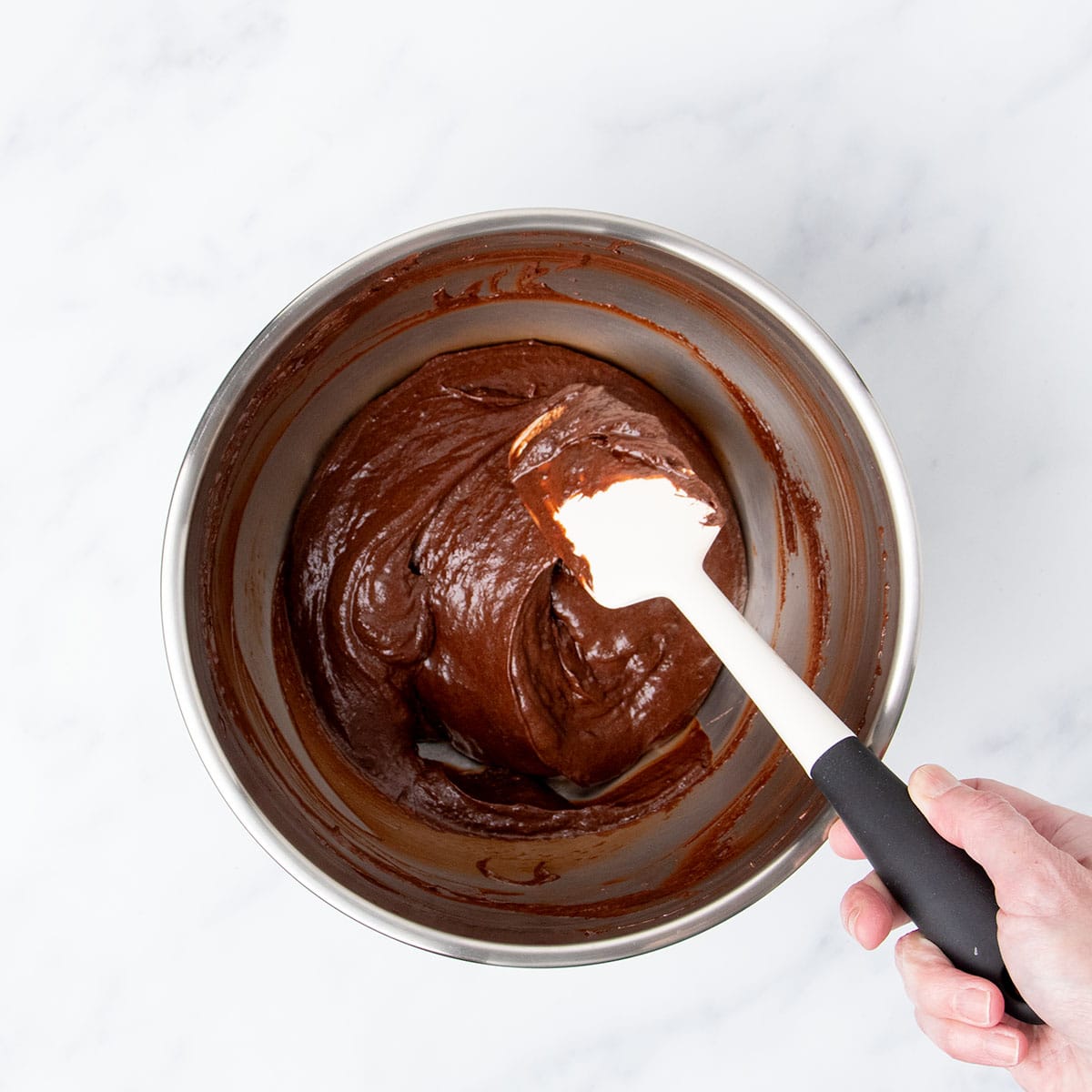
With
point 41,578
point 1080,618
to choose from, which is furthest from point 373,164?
point 1080,618

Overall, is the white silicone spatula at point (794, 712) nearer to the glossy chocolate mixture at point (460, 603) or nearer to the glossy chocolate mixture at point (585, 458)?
the glossy chocolate mixture at point (585, 458)

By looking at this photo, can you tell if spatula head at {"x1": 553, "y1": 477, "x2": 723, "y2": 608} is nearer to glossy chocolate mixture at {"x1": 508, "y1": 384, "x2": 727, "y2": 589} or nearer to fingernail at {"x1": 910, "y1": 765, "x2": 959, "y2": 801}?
glossy chocolate mixture at {"x1": 508, "y1": 384, "x2": 727, "y2": 589}

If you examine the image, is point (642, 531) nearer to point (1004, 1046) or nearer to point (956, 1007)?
point (956, 1007)

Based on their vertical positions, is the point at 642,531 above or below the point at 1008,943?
above

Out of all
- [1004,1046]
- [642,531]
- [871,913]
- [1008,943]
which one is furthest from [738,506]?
[1004,1046]

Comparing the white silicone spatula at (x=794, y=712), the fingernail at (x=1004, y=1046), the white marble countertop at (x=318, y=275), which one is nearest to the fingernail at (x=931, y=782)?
the white silicone spatula at (x=794, y=712)

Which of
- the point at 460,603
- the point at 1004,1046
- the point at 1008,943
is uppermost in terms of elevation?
the point at 460,603

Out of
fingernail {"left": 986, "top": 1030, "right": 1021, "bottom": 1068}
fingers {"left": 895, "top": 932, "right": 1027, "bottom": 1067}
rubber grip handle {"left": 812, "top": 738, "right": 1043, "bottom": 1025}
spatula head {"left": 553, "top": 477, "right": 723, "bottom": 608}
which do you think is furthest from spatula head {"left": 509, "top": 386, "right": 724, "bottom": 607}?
fingernail {"left": 986, "top": 1030, "right": 1021, "bottom": 1068}
